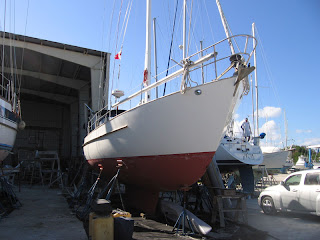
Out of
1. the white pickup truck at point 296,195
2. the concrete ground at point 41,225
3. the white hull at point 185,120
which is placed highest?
the white hull at point 185,120

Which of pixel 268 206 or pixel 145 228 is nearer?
pixel 145 228

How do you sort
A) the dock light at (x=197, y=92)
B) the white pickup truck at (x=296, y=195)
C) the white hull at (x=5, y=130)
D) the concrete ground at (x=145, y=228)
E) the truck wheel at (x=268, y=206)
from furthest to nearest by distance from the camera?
1. the white hull at (x=5, y=130)
2. the truck wheel at (x=268, y=206)
3. the white pickup truck at (x=296, y=195)
4. the dock light at (x=197, y=92)
5. the concrete ground at (x=145, y=228)

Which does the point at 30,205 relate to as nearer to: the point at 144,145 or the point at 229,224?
the point at 144,145

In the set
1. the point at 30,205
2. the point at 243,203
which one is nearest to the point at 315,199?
the point at 243,203

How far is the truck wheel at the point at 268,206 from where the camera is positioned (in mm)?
7816

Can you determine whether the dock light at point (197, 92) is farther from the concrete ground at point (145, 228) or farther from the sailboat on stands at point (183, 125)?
the concrete ground at point (145, 228)

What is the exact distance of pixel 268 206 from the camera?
793 cm

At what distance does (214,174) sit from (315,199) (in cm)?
261

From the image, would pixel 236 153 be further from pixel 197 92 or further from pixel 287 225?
pixel 197 92

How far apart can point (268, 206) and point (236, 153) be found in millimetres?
5495

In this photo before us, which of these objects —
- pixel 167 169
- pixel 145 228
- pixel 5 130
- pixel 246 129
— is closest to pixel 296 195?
pixel 167 169

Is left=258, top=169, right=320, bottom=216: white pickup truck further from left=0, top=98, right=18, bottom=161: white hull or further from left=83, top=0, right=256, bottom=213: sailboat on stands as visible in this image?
left=0, top=98, right=18, bottom=161: white hull

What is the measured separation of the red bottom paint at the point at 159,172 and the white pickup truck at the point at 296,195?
3.15 meters

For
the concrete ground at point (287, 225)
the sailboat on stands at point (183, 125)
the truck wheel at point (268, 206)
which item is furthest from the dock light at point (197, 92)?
the truck wheel at point (268, 206)
